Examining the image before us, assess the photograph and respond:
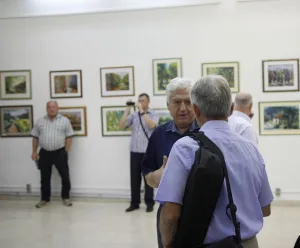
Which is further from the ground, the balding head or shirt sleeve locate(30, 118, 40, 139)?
the balding head

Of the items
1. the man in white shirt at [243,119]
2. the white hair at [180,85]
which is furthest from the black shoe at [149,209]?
the white hair at [180,85]

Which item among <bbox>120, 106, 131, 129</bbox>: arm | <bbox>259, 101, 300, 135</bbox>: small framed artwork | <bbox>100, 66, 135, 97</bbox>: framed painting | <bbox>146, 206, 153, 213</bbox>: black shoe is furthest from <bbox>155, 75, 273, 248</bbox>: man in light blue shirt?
<bbox>100, 66, 135, 97</bbox>: framed painting

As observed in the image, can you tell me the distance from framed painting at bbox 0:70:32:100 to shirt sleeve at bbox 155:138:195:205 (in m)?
6.39

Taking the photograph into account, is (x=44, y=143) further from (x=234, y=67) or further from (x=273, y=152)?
(x=273, y=152)

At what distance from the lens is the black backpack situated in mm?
1522

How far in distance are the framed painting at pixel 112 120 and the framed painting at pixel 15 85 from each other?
5.35 ft

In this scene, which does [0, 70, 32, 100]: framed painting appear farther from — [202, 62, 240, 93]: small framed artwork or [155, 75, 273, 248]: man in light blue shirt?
[155, 75, 273, 248]: man in light blue shirt

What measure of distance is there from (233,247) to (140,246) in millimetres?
3297

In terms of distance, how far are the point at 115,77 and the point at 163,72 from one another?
3.06ft

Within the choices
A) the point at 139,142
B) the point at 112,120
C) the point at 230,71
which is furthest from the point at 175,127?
the point at 112,120

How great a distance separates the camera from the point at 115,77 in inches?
278

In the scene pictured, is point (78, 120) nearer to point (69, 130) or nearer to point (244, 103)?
point (69, 130)

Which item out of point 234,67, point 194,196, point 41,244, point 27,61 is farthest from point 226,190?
point 27,61

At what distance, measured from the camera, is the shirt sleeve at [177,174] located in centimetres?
158
